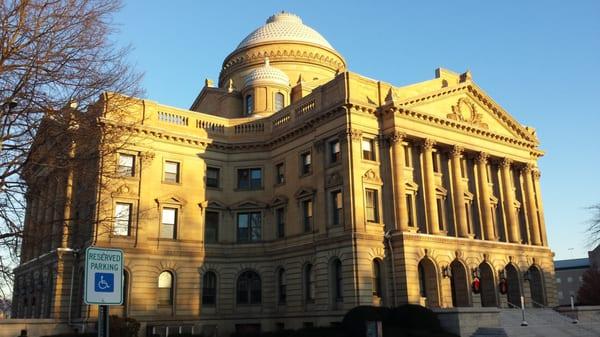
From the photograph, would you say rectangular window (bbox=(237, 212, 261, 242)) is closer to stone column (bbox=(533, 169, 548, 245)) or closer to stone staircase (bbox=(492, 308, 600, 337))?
stone staircase (bbox=(492, 308, 600, 337))

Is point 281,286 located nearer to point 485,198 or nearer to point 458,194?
point 458,194

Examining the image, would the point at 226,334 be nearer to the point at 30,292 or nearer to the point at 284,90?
the point at 30,292

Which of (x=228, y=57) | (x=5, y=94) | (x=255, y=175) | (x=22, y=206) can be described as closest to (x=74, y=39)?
(x=5, y=94)

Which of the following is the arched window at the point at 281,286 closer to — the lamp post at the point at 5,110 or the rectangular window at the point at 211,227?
the rectangular window at the point at 211,227

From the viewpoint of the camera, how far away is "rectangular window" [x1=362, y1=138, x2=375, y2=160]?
38344mm

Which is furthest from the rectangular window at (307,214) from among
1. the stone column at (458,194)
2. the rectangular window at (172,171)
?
the stone column at (458,194)

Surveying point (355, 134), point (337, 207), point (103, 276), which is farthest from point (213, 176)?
point (103, 276)

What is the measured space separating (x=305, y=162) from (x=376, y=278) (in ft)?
33.3

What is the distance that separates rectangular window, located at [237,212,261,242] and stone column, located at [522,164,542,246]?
22.3m

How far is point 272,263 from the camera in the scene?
42.1 meters

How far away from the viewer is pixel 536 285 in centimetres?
4516

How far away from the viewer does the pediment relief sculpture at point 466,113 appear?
42.7m

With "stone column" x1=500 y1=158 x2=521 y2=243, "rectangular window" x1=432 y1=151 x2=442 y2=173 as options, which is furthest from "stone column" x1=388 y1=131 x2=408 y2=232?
"stone column" x1=500 y1=158 x2=521 y2=243

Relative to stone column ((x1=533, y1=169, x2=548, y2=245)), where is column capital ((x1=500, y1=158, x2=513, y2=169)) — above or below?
above
